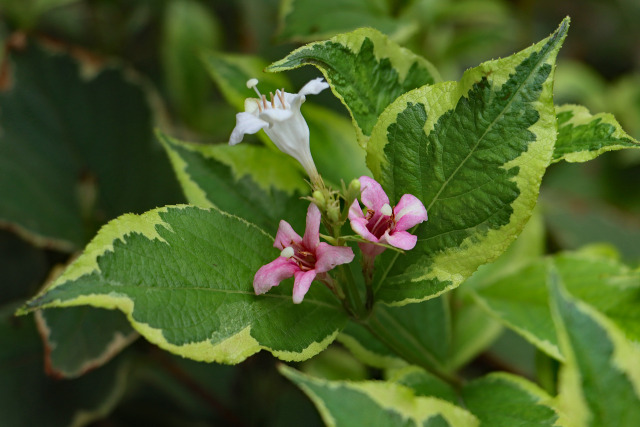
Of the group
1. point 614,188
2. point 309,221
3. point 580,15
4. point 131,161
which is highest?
point 309,221

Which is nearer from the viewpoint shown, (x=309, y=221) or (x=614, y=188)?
(x=309, y=221)

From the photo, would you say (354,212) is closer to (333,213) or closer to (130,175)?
(333,213)

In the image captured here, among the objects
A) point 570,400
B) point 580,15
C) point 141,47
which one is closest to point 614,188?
point 580,15

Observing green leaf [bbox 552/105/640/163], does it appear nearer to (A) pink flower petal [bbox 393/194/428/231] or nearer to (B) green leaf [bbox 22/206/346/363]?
(A) pink flower petal [bbox 393/194/428/231]

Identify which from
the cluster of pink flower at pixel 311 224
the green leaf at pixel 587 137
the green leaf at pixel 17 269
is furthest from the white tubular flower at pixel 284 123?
the green leaf at pixel 17 269

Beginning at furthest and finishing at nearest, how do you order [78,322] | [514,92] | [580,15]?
[580,15]
[78,322]
[514,92]

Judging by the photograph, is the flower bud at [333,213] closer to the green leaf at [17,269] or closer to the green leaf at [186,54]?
the green leaf at [17,269]

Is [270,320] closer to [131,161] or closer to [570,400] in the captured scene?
[570,400]
